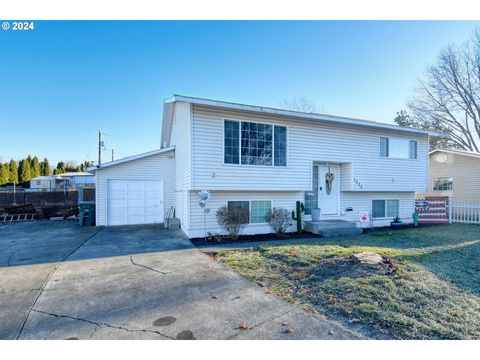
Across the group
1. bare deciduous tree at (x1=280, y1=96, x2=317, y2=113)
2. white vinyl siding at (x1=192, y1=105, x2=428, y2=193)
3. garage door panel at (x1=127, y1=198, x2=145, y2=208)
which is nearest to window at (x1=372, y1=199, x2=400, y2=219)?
white vinyl siding at (x1=192, y1=105, x2=428, y2=193)

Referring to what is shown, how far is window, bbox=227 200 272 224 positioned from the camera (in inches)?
352

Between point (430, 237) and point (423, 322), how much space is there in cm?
676

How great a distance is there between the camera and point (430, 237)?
8164 millimetres

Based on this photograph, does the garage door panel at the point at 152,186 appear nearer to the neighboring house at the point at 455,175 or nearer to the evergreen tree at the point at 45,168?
the neighboring house at the point at 455,175

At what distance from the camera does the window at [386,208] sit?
11289mm

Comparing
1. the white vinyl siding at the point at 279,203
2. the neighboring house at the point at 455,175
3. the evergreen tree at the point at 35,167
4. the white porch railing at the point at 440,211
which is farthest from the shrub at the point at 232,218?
the evergreen tree at the point at 35,167

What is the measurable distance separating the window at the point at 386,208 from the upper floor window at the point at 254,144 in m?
5.45

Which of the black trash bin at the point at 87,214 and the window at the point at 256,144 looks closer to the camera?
the window at the point at 256,144

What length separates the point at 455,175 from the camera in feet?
48.1

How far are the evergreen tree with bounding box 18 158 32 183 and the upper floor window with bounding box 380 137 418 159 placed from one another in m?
39.4

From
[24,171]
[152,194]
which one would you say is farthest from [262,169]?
[24,171]

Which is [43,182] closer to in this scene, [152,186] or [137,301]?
[152,186]

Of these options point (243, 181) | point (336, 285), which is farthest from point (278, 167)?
point (336, 285)

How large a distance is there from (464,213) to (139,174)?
633 inches
